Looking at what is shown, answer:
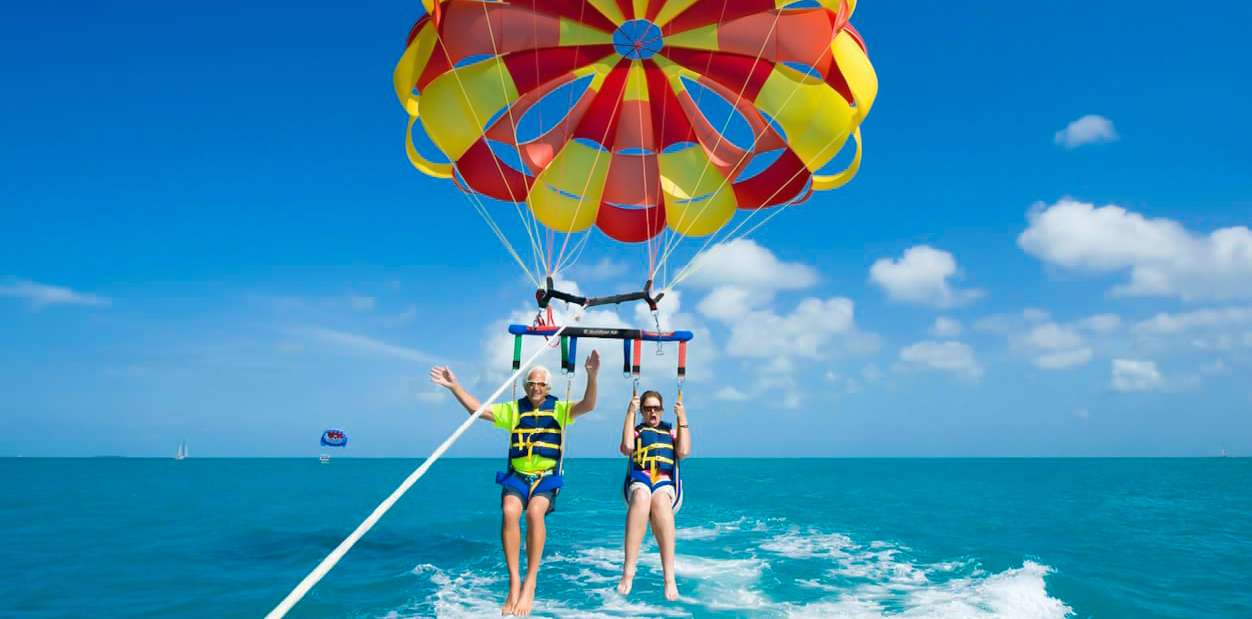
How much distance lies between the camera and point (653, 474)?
20.5ft

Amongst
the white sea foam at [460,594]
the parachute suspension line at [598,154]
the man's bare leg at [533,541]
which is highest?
the parachute suspension line at [598,154]

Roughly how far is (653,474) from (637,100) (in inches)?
175

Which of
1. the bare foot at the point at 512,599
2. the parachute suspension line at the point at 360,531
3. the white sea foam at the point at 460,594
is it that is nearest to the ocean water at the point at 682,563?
the white sea foam at the point at 460,594

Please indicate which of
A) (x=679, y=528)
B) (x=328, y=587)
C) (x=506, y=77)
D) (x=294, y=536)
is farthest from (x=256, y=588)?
(x=679, y=528)

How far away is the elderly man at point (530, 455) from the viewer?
222 inches

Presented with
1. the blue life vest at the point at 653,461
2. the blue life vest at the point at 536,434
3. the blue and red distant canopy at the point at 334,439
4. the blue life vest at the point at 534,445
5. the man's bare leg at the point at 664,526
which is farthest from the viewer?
the blue and red distant canopy at the point at 334,439

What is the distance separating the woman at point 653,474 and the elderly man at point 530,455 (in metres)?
0.52

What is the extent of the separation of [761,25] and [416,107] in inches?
144

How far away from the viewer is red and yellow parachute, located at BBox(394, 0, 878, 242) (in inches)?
293

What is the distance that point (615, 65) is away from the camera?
27.4ft

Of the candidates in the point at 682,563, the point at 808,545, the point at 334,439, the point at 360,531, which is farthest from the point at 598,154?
the point at 334,439

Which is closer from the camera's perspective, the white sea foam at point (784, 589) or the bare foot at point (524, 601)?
the bare foot at point (524, 601)

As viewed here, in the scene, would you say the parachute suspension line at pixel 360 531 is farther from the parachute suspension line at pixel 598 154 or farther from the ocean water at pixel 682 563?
the ocean water at pixel 682 563

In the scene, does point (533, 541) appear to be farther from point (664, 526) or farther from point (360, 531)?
point (360, 531)
